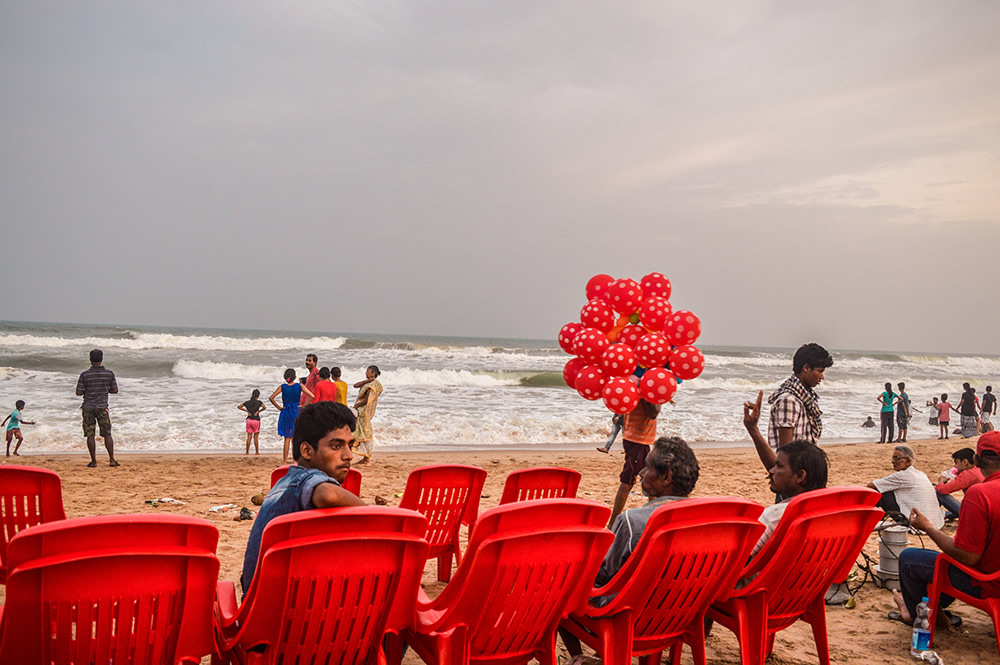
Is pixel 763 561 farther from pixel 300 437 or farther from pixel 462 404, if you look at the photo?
pixel 462 404

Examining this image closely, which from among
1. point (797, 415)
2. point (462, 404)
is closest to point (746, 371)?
point (462, 404)

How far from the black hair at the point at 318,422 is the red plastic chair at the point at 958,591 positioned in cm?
305

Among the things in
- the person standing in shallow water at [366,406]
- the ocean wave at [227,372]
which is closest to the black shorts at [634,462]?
the person standing in shallow water at [366,406]

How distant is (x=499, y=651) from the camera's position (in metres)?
2.55

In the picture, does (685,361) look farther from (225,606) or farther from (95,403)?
(95,403)

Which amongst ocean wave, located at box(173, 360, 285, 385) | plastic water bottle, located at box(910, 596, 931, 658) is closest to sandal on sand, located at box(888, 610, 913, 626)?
plastic water bottle, located at box(910, 596, 931, 658)

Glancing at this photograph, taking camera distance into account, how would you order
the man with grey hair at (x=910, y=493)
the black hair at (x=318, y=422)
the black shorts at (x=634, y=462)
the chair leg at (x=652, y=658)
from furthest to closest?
the black shorts at (x=634, y=462) → the man with grey hair at (x=910, y=493) → the chair leg at (x=652, y=658) → the black hair at (x=318, y=422)

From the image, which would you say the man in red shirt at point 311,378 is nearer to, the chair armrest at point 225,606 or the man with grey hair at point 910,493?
the man with grey hair at point 910,493

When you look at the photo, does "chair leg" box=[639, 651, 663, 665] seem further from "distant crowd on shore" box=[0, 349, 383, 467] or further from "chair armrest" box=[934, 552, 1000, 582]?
"distant crowd on shore" box=[0, 349, 383, 467]

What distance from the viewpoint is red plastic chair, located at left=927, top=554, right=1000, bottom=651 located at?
3.44 meters

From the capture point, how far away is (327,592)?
211 centimetres

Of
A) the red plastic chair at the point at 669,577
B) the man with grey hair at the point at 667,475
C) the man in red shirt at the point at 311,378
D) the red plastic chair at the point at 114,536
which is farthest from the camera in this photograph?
the man in red shirt at the point at 311,378

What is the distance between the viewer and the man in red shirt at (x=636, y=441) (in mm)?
6051

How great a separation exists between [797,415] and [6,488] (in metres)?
4.43
